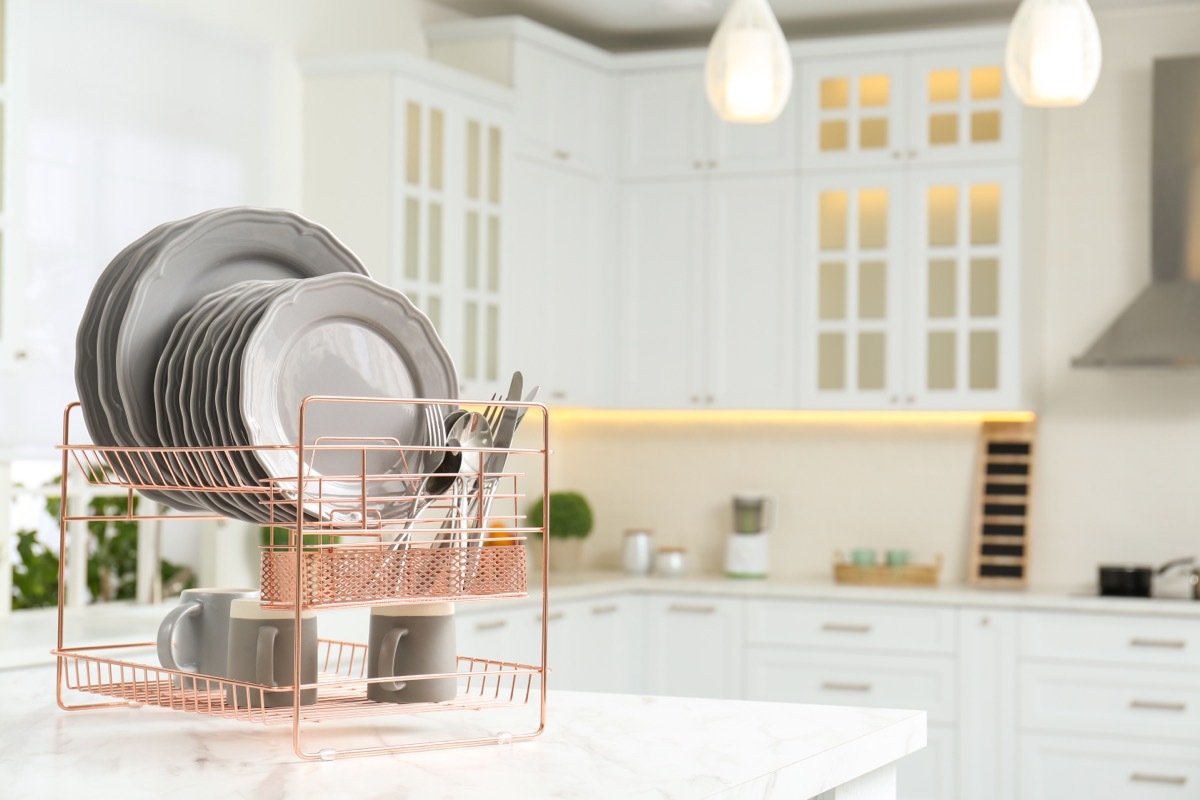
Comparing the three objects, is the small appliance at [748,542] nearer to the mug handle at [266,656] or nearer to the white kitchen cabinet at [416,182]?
the white kitchen cabinet at [416,182]

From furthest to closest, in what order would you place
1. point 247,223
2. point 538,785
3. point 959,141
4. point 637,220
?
1. point 637,220
2. point 959,141
3. point 247,223
4. point 538,785

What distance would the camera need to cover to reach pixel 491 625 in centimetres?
408

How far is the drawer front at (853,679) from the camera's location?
4.40 meters

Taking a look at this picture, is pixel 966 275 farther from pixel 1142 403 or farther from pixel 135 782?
pixel 135 782

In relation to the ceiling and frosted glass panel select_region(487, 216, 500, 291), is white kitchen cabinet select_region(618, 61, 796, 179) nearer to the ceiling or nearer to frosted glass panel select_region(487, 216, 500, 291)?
the ceiling

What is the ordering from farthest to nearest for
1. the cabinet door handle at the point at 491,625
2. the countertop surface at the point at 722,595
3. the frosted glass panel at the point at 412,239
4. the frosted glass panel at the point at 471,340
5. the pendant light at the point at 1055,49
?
the frosted glass panel at the point at 471,340 < the frosted glass panel at the point at 412,239 < the cabinet door handle at the point at 491,625 < the countertop surface at the point at 722,595 < the pendant light at the point at 1055,49

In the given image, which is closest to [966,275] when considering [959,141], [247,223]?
[959,141]

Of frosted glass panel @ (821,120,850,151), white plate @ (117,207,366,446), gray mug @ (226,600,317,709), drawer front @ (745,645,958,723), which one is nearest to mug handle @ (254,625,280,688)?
gray mug @ (226,600,317,709)

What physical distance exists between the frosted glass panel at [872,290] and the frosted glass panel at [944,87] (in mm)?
569

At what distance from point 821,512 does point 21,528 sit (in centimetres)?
267

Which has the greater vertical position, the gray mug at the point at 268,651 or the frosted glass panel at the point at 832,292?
the frosted glass panel at the point at 832,292

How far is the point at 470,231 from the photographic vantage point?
4422mm

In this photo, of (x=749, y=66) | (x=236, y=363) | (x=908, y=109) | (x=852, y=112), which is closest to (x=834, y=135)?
A: (x=852, y=112)

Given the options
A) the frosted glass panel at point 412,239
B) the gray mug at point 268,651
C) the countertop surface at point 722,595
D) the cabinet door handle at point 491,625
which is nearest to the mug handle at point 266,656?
the gray mug at point 268,651
